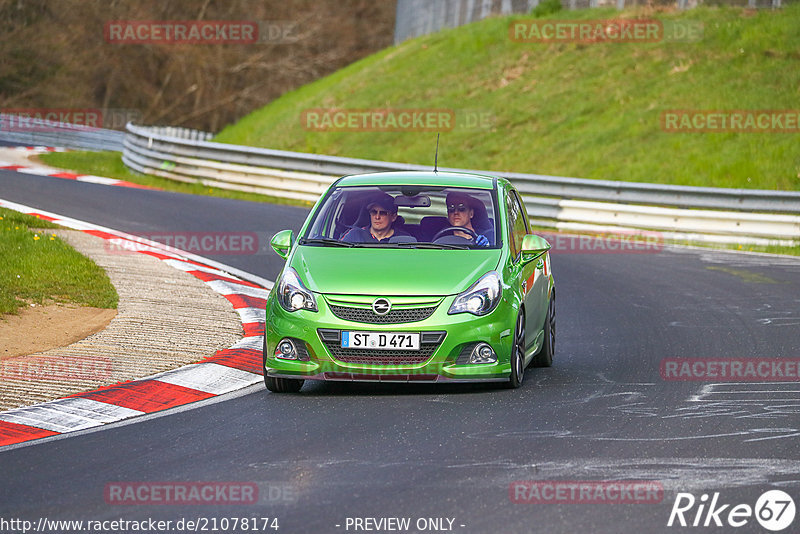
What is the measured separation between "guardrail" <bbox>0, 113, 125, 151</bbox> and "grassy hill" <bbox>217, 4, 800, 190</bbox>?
340 centimetres

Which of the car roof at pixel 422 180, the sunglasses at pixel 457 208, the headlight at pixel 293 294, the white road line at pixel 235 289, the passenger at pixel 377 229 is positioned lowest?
the white road line at pixel 235 289

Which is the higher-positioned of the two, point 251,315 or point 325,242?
point 325,242

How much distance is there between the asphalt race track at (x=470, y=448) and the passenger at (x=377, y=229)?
1.10m

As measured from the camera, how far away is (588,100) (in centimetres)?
3080

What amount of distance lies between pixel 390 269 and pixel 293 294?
2.24ft

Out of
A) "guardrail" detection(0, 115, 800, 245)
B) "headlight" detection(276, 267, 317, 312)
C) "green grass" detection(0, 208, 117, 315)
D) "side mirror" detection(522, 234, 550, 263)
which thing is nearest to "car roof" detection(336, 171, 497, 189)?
"side mirror" detection(522, 234, 550, 263)

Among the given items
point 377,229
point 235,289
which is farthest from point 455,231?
point 235,289

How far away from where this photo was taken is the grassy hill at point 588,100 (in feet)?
84.9

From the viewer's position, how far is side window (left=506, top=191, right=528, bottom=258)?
959cm

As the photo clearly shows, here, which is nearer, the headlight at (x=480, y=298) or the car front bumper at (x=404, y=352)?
the car front bumper at (x=404, y=352)

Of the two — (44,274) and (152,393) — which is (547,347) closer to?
(152,393)

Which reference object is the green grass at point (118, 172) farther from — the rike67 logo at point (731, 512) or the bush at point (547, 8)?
the rike67 logo at point (731, 512)

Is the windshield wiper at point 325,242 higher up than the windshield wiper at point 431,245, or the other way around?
the windshield wiper at point 431,245

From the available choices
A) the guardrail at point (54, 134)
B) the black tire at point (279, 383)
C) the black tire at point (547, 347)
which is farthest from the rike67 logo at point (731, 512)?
the guardrail at point (54, 134)
